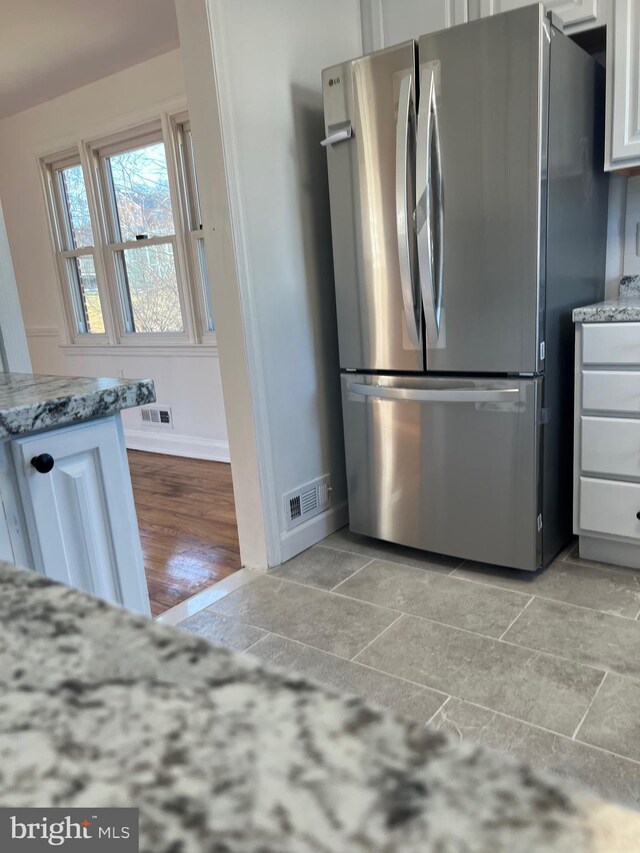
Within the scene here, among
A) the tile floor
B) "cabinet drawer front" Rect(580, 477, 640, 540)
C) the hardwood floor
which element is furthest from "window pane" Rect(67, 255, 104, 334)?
"cabinet drawer front" Rect(580, 477, 640, 540)

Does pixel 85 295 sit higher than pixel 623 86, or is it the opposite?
pixel 623 86

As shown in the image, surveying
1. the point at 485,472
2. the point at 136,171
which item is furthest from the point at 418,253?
the point at 136,171

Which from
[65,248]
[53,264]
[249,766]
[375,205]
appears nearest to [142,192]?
[65,248]

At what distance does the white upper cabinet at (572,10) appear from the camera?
210 cm

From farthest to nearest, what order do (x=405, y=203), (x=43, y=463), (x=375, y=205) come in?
(x=375, y=205) → (x=405, y=203) → (x=43, y=463)

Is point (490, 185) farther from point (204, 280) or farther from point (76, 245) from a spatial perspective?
point (76, 245)

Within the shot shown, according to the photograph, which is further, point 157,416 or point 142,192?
point 157,416

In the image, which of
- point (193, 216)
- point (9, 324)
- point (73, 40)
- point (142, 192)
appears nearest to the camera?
point (9, 324)

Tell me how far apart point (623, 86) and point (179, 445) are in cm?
332

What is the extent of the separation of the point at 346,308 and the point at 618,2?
1321 mm

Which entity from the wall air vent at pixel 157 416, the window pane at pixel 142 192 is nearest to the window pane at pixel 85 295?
the window pane at pixel 142 192

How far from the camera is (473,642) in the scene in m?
1.86

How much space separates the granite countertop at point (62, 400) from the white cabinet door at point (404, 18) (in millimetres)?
1984

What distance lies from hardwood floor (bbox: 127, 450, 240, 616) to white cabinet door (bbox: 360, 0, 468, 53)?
87.2 inches
